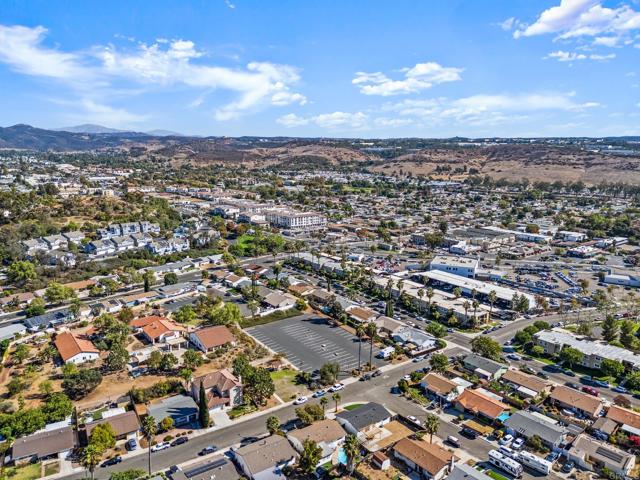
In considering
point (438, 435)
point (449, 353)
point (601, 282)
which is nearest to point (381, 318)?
point (449, 353)

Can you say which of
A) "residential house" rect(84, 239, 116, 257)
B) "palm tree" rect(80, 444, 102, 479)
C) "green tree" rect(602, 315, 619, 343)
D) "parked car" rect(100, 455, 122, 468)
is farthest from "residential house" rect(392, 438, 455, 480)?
"residential house" rect(84, 239, 116, 257)

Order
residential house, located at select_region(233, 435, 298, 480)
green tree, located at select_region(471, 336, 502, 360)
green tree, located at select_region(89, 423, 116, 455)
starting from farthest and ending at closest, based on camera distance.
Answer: green tree, located at select_region(471, 336, 502, 360)
green tree, located at select_region(89, 423, 116, 455)
residential house, located at select_region(233, 435, 298, 480)

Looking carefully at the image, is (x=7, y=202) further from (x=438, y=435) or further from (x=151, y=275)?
(x=438, y=435)

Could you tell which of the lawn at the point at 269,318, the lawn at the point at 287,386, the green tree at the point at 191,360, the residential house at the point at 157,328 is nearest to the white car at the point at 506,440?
the lawn at the point at 287,386

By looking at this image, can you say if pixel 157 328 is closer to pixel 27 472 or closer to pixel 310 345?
pixel 310 345

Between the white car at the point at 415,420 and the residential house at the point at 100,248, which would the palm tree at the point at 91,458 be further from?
the residential house at the point at 100,248

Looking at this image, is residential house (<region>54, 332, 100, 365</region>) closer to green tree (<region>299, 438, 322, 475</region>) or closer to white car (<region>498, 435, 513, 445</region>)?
green tree (<region>299, 438, 322, 475</region>)
